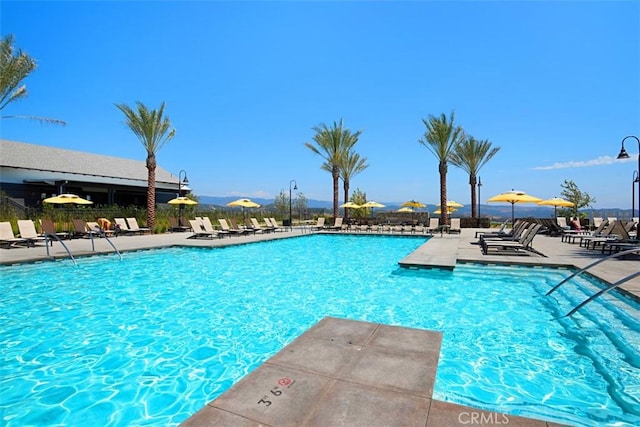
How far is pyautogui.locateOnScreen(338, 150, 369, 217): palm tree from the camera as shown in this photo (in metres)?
29.5

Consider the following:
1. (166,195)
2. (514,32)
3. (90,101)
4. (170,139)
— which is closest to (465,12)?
(514,32)

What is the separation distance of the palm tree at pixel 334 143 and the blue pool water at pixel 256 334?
17.7m

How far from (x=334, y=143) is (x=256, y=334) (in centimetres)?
2295

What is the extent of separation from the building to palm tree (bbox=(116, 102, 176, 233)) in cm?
767

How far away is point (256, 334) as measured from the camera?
16.7ft

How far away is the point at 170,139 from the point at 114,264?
1246 cm

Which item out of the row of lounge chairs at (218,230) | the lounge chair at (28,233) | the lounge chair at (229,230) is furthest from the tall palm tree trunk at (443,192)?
the lounge chair at (28,233)

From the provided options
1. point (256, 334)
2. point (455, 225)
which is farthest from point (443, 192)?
point (256, 334)

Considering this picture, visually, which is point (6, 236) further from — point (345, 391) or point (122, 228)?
point (345, 391)

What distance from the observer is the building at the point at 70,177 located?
23953 millimetres

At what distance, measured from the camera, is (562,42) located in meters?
13.3

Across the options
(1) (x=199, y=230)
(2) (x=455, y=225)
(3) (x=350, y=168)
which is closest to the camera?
(1) (x=199, y=230)

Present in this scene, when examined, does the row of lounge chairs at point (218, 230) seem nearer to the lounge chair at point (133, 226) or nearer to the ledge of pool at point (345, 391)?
the lounge chair at point (133, 226)

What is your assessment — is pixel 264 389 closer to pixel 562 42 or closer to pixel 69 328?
pixel 69 328
